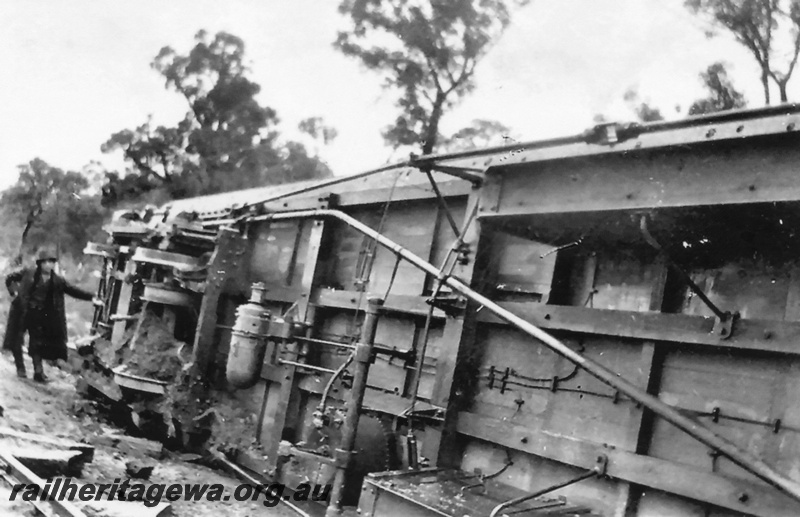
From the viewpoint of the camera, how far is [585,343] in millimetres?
4641

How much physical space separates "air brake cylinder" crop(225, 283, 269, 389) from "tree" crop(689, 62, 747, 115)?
44.2 ft

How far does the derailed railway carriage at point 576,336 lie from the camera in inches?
142

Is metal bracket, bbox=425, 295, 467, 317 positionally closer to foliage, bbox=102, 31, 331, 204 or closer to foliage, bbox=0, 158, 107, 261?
foliage, bbox=0, 158, 107, 261

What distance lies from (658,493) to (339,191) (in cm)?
511

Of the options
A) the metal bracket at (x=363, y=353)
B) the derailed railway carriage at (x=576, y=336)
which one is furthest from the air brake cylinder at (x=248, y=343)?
the metal bracket at (x=363, y=353)

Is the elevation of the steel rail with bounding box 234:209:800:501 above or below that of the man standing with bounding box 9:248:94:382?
above

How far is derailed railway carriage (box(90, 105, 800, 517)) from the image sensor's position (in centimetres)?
362

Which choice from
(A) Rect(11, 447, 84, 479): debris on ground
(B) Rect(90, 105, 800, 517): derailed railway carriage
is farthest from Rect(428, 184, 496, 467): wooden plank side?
(A) Rect(11, 447, 84, 479): debris on ground

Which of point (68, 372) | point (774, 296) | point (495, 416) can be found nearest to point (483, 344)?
point (495, 416)

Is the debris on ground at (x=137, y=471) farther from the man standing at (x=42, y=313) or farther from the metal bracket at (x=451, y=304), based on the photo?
the man standing at (x=42, y=313)

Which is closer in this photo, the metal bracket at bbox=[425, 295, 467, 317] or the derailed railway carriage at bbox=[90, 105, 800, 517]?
the derailed railway carriage at bbox=[90, 105, 800, 517]

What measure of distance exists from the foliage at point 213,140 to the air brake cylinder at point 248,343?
830 inches

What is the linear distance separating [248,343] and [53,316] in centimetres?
733

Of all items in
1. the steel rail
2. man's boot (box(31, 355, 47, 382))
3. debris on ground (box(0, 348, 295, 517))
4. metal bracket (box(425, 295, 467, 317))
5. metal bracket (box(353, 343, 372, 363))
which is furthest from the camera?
man's boot (box(31, 355, 47, 382))
